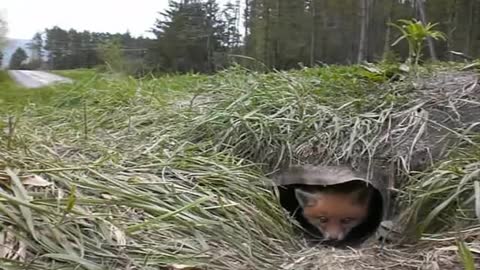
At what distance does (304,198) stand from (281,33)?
1949 mm

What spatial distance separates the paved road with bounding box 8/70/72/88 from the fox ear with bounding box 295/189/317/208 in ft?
4.78

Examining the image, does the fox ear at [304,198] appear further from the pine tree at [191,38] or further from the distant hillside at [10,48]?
the pine tree at [191,38]

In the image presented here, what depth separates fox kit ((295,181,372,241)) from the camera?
188 centimetres

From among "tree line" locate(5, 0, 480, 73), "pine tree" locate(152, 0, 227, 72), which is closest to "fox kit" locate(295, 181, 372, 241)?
"tree line" locate(5, 0, 480, 73)

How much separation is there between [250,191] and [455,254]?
55 centimetres

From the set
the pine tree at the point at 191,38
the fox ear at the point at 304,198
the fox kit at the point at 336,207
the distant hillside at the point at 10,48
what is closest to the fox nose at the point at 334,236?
the fox kit at the point at 336,207

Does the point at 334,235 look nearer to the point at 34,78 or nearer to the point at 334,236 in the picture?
the point at 334,236

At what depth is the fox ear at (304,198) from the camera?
1853 millimetres

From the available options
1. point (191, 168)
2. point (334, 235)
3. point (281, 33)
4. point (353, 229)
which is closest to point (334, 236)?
point (334, 235)

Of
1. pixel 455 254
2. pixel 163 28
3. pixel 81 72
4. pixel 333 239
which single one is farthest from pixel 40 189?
pixel 163 28

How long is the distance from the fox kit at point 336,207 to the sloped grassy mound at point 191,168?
0.21 metres

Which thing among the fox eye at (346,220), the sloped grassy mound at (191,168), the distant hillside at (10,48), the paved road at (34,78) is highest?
the distant hillside at (10,48)

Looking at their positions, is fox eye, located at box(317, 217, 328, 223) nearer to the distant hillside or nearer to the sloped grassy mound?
the sloped grassy mound

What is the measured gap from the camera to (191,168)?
1.43m
